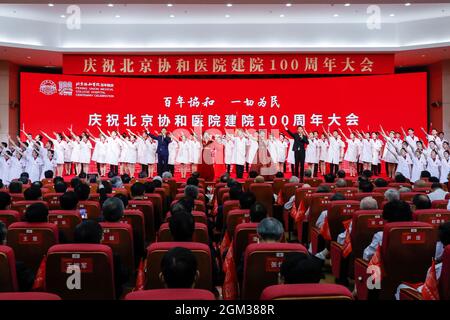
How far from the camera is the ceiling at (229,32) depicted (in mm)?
12797

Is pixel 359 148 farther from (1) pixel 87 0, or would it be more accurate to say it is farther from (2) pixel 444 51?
(1) pixel 87 0

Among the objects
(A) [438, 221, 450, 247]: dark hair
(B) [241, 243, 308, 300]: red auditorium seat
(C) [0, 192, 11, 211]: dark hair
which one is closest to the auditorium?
(C) [0, 192, 11, 211]: dark hair

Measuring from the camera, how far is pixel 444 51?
43.4 ft

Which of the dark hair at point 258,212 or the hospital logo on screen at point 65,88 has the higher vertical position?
the hospital logo on screen at point 65,88

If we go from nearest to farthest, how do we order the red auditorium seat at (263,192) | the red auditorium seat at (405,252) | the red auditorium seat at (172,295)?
the red auditorium seat at (172,295)
the red auditorium seat at (405,252)
the red auditorium seat at (263,192)

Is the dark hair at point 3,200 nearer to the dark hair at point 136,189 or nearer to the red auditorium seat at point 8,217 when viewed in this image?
the red auditorium seat at point 8,217

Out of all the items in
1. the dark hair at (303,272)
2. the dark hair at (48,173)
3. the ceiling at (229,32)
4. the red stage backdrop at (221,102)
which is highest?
the ceiling at (229,32)

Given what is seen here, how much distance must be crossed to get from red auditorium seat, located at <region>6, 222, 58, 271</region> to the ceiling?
10.5m

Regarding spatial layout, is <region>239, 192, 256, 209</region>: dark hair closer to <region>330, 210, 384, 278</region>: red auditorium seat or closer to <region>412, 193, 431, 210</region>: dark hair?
<region>330, 210, 384, 278</region>: red auditorium seat

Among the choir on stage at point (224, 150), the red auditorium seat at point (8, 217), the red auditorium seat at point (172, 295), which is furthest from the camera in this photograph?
the choir on stage at point (224, 150)

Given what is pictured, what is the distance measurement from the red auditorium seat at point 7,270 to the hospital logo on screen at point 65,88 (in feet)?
42.6

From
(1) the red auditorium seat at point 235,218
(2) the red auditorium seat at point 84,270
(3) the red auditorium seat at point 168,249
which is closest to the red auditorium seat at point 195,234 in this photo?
(1) the red auditorium seat at point 235,218

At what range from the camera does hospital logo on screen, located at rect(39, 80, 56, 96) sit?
14.4 meters
